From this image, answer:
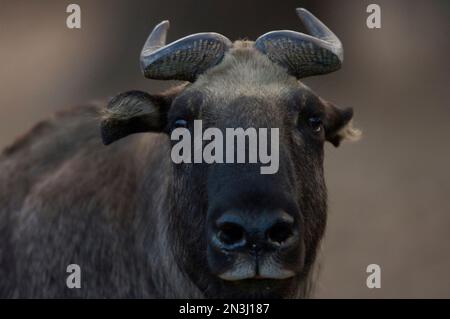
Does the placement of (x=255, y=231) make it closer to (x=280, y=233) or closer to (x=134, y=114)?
(x=280, y=233)

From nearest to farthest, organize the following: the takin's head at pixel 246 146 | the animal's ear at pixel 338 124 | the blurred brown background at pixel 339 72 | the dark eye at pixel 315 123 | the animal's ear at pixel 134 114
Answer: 1. the takin's head at pixel 246 146
2. the dark eye at pixel 315 123
3. the animal's ear at pixel 134 114
4. the animal's ear at pixel 338 124
5. the blurred brown background at pixel 339 72

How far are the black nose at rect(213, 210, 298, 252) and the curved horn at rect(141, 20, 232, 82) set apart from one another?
50.9 inches

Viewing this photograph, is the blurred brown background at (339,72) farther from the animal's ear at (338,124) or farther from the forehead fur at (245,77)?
the forehead fur at (245,77)

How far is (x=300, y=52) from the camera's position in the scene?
623cm

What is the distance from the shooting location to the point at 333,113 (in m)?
6.71

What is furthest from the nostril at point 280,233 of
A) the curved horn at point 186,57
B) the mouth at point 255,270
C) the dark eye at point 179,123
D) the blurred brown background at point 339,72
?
the blurred brown background at point 339,72

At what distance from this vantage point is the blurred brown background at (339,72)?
1555 cm

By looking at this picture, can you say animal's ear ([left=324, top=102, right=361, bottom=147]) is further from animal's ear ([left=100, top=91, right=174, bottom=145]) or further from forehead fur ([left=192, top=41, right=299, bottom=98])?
animal's ear ([left=100, top=91, right=174, bottom=145])

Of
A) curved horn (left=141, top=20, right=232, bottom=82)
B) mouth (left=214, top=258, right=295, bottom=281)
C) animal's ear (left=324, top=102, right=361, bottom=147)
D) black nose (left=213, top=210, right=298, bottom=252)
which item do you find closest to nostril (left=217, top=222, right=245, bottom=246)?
black nose (left=213, top=210, right=298, bottom=252)

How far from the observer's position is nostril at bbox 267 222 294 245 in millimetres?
5301

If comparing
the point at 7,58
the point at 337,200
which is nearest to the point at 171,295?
the point at 337,200

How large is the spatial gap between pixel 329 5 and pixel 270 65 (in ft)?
35.9

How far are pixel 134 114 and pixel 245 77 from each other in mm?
815

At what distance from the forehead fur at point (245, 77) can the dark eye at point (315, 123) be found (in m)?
0.24
